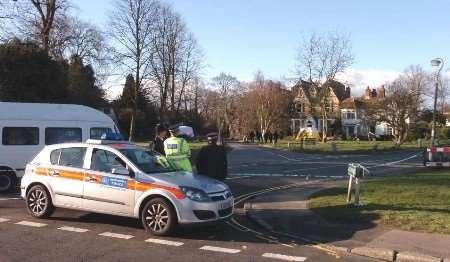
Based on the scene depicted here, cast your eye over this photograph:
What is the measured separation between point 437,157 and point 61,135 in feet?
51.1

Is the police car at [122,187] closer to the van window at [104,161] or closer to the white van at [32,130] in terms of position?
the van window at [104,161]

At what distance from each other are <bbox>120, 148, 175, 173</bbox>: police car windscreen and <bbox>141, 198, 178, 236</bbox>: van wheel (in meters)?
0.72

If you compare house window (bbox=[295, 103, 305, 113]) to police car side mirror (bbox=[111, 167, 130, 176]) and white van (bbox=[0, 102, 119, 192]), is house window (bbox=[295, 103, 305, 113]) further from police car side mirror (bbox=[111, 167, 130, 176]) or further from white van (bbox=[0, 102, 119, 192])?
police car side mirror (bbox=[111, 167, 130, 176])

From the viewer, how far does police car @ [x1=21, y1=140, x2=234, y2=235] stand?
362 inches

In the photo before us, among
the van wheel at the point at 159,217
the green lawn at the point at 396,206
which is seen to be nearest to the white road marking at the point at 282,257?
the van wheel at the point at 159,217

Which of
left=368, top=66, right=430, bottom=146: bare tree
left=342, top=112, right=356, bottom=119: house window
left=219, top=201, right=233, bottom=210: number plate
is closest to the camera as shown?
left=219, top=201, right=233, bottom=210: number plate

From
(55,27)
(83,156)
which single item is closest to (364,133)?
(55,27)

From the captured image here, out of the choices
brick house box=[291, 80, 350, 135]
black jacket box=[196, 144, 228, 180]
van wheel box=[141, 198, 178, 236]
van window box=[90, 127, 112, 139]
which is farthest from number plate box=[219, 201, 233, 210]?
brick house box=[291, 80, 350, 135]

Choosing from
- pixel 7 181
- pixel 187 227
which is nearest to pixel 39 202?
pixel 187 227

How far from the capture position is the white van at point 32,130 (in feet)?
51.8

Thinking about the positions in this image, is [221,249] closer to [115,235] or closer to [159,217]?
[159,217]

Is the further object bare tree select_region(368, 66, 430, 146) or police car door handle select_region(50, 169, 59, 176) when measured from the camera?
bare tree select_region(368, 66, 430, 146)

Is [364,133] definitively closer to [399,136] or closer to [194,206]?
[399,136]

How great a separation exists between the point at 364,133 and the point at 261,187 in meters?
78.8
